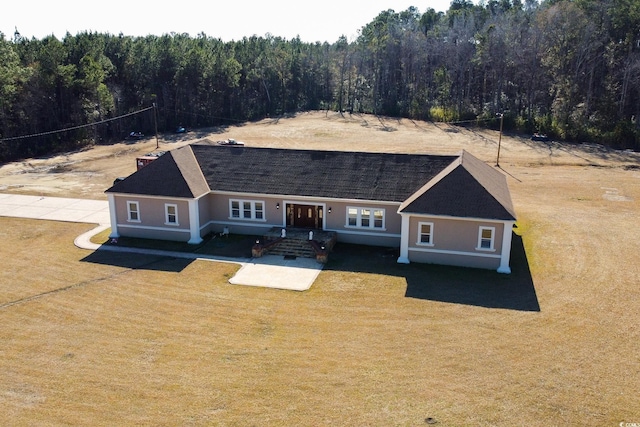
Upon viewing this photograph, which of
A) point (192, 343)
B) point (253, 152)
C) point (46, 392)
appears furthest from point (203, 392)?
point (253, 152)

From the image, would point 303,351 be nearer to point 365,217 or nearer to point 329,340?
point 329,340

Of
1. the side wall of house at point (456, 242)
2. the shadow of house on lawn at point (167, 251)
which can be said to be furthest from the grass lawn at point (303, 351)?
the side wall of house at point (456, 242)

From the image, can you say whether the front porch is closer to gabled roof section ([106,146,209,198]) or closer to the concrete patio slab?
the concrete patio slab

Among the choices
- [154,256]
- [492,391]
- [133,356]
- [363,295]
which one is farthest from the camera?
[154,256]

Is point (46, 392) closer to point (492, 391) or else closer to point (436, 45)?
point (492, 391)

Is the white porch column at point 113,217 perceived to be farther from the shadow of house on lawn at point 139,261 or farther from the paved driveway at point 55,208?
the paved driveway at point 55,208

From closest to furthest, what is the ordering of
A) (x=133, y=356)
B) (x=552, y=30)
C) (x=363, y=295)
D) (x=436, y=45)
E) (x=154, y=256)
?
(x=133, y=356)
(x=363, y=295)
(x=154, y=256)
(x=552, y=30)
(x=436, y=45)
